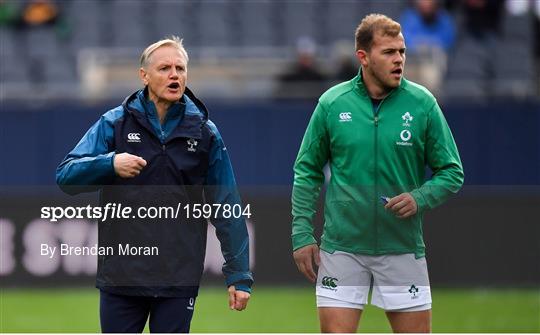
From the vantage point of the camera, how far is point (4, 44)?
19766 millimetres

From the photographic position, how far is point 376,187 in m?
6.86

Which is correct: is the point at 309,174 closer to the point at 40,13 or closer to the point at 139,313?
the point at 139,313

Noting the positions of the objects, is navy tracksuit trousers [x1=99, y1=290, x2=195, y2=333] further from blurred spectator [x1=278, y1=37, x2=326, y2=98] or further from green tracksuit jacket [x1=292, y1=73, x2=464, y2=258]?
blurred spectator [x1=278, y1=37, x2=326, y2=98]

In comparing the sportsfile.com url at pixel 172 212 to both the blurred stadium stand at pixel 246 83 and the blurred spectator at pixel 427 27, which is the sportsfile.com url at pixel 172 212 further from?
the blurred spectator at pixel 427 27

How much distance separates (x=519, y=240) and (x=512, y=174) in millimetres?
8091

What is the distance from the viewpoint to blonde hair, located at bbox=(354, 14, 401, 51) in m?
6.94

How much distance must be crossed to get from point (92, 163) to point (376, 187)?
1424 mm

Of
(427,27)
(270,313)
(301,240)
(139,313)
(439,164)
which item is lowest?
(270,313)

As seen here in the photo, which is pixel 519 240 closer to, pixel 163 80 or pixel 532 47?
pixel 163 80

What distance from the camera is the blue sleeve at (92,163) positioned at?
21.1 ft

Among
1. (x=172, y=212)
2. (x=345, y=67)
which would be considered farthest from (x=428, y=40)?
(x=172, y=212)

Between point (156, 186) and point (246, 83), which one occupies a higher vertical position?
point (156, 186)

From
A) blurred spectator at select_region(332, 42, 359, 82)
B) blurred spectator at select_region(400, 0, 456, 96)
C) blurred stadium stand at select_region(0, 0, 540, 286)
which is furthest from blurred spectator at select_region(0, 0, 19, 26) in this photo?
blurred spectator at select_region(400, 0, 456, 96)

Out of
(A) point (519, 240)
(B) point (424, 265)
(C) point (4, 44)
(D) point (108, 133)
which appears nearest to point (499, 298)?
(A) point (519, 240)
